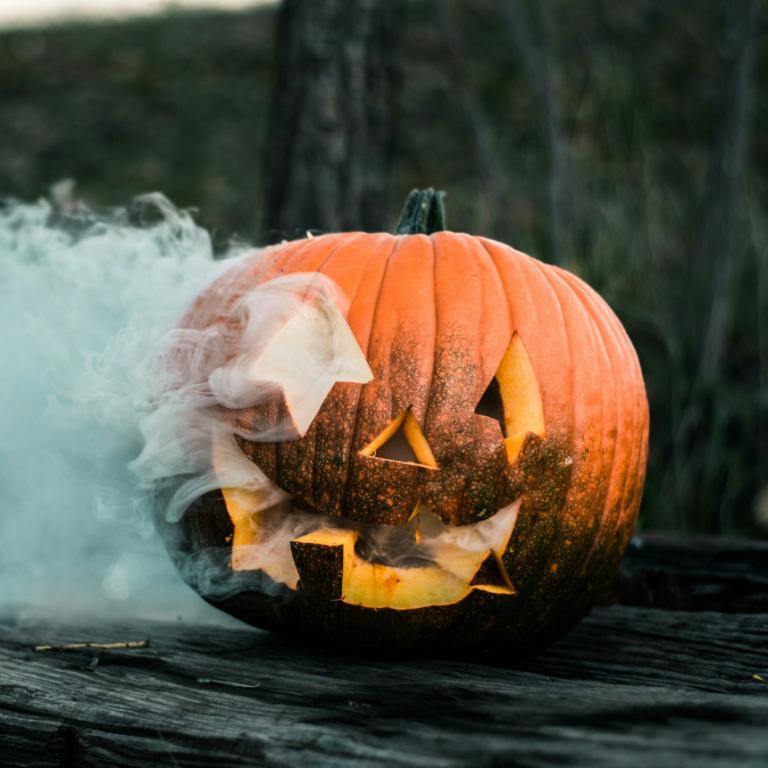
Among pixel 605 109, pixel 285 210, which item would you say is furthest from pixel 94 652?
pixel 605 109

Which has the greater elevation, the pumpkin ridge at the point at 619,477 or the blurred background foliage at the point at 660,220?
the blurred background foliage at the point at 660,220

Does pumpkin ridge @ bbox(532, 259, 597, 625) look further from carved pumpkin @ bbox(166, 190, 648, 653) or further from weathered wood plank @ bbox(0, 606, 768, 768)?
weathered wood plank @ bbox(0, 606, 768, 768)

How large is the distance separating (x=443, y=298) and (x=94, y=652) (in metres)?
0.87

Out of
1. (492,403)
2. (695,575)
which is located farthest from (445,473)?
(695,575)

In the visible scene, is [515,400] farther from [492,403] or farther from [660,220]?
[660,220]

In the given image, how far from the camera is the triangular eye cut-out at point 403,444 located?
1.50 meters

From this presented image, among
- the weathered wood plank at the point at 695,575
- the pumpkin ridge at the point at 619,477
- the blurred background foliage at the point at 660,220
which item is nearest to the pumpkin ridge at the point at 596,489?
the pumpkin ridge at the point at 619,477

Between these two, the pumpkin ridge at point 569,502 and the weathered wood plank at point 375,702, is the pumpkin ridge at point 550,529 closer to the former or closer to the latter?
the pumpkin ridge at point 569,502

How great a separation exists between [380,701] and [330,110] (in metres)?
2.07

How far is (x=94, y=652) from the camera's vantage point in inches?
65.2

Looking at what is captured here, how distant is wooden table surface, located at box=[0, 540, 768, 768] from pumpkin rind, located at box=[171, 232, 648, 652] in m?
0.08

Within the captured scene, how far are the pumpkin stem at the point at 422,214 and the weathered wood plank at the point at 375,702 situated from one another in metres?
0.85

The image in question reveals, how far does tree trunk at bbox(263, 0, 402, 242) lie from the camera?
9.50 ft

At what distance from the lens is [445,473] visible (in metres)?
1.49
